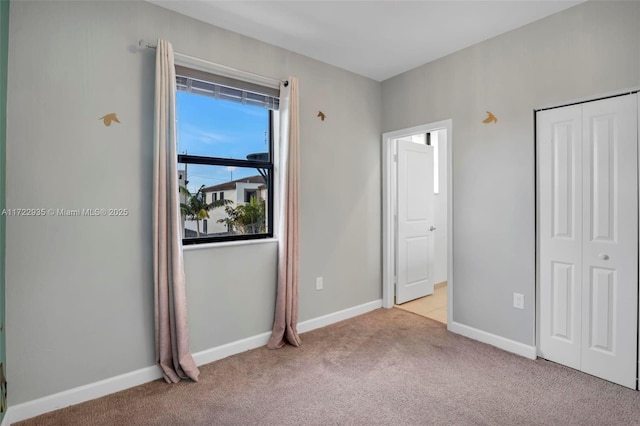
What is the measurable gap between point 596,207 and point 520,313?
975mm

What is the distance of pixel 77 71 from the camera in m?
A: 2.06

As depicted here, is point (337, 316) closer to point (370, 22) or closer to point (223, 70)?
point (223, 70)

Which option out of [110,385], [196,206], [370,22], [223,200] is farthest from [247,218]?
[370,22]

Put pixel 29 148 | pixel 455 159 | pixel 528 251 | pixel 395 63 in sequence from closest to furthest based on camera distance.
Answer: pixel 29 148, pixel 528 251, pixel 455 159, pixel 395 63

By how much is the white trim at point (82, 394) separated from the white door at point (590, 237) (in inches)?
116

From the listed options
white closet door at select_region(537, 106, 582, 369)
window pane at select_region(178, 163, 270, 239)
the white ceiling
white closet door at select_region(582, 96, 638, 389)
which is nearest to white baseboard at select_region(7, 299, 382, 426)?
window pane at select_region(178, 163, 270, 239)

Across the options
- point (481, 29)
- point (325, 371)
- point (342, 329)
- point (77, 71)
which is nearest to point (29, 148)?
point (77, 71)

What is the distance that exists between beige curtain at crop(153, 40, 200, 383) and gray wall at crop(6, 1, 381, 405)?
12 cm

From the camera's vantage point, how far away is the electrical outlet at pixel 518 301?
2.70 metres

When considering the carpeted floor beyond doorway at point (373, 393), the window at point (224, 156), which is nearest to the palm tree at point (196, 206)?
the window at point (224, 156)

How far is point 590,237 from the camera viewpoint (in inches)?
92.2

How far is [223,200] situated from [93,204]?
91 centimetres

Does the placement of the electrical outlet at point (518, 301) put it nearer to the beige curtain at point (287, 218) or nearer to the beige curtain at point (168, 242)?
the beige curtain at point (287, 218)

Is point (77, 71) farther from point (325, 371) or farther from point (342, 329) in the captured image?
point (342, 329)
